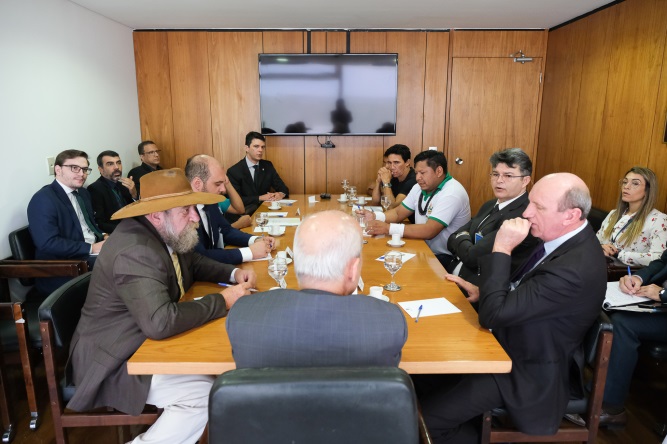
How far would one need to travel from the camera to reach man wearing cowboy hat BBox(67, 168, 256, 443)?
169 cm

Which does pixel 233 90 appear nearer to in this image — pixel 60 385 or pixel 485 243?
pixel 485 243

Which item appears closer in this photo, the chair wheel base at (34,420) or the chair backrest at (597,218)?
the chair wheel base at (34,420)

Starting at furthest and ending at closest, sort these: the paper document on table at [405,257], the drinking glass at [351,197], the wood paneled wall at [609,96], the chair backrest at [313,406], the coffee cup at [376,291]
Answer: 1. the drinking glass at [351,197]
2. the wood paneled wall at [609,96]
3. the paper document on table at [405,257]
4. the coffee cup at [376,291]
5. the chair backrest at [313,406]

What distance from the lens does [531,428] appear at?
1.73 m

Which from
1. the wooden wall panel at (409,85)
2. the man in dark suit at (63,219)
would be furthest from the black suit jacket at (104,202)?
the wooden wall panel at (409,85)

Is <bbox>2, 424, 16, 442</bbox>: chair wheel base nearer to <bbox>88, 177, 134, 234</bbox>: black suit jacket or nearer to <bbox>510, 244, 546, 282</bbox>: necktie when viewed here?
<bbox>88, 177, 134, 234</bbox>: black suit jacket

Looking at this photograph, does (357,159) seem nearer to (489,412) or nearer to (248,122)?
(248,122)

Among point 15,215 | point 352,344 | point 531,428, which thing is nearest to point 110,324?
point 352,344

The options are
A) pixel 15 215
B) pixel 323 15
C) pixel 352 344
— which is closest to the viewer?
pixel 352 344

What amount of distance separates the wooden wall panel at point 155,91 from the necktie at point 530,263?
501cm

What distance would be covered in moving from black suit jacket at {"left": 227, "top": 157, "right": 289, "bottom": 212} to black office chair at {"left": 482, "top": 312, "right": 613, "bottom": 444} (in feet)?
12.1

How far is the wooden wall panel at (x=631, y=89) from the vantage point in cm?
387

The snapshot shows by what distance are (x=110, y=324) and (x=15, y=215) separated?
2.33 meters

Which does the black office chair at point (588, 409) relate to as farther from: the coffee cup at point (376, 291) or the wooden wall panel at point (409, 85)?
the wooden wall panel at point (409, 85)
